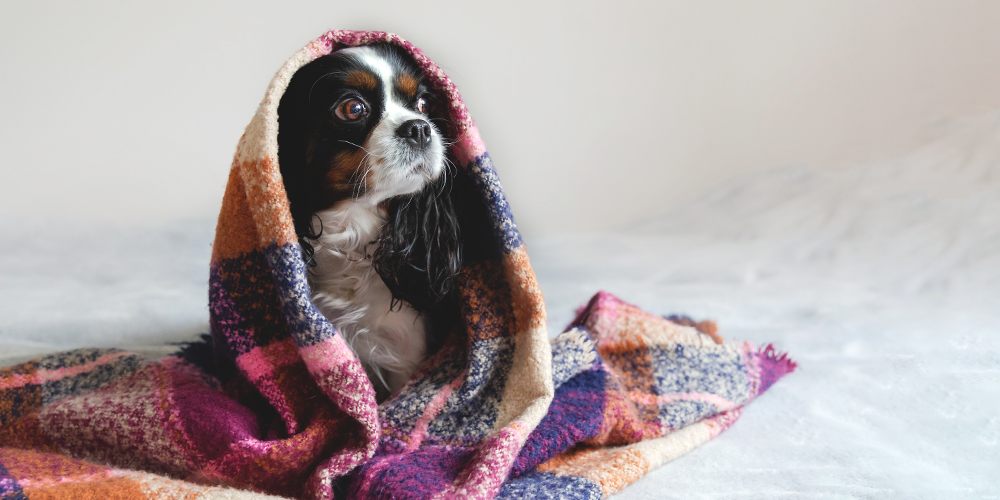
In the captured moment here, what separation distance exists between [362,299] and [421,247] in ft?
0.48

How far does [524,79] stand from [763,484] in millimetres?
1943

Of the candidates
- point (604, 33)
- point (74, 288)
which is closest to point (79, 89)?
point (74, 288)

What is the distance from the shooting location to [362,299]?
1.26 metres

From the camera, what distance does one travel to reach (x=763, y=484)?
1.17 m

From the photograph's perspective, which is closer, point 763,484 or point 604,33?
point 763,484

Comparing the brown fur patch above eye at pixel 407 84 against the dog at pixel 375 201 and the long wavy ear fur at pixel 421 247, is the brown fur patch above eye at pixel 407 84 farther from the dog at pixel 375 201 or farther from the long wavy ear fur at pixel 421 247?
the long wavy ear fur at pixel 421 247

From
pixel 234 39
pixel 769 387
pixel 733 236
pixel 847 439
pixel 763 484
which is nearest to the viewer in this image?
pixel 763 484

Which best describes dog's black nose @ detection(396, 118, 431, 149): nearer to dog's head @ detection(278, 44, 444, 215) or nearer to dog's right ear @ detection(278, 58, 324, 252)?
dog's head @ detection(278, 44, 444, 215)

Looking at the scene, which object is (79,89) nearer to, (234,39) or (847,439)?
(234,39)

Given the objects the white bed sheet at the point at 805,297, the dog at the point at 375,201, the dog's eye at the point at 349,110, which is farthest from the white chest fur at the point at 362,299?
the white bed sheet at the point at 805,297

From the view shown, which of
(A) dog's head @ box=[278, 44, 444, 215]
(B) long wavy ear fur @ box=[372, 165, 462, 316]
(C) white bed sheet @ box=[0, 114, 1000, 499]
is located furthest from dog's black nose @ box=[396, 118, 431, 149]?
(C) white bed sheet @ box=[0, 114, 1000, 499]

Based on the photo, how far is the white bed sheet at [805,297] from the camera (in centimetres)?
125

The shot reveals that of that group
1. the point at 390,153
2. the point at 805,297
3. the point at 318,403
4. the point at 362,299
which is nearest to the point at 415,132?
the point at 390,153

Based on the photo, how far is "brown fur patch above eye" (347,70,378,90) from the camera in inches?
44.4
